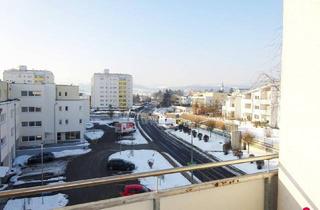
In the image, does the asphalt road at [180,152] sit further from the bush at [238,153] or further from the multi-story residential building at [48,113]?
the multi-story residential building at [48,113]

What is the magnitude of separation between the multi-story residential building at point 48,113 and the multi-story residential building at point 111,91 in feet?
113

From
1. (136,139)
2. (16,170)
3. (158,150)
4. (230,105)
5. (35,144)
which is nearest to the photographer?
(16,170)

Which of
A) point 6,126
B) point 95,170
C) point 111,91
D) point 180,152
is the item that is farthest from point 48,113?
point 111,91

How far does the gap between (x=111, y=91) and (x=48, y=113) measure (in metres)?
36.8

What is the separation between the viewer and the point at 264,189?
219 cm

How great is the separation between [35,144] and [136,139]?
24.9 ft

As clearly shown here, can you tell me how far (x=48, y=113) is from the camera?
75.6 ft

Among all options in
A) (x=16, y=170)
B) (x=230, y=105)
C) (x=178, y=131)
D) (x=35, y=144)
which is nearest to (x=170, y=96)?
(x=230, y=105)

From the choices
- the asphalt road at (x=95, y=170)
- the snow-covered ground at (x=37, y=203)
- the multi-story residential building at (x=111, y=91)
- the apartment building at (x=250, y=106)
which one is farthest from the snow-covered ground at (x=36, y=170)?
the multi-story residential building at (x=111, y=91)

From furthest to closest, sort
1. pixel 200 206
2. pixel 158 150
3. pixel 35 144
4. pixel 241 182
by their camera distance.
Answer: pixel 35 144 < pixel 158 150 < pixel 241 182 < pixel 200 206

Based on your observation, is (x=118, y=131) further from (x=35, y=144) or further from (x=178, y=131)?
(x=35, y=144)

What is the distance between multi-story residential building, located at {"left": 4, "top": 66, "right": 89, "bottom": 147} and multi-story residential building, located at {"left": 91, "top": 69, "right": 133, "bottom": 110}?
34591 millimetres

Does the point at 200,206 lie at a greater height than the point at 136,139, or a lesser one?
greater

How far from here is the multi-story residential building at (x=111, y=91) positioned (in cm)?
5972
